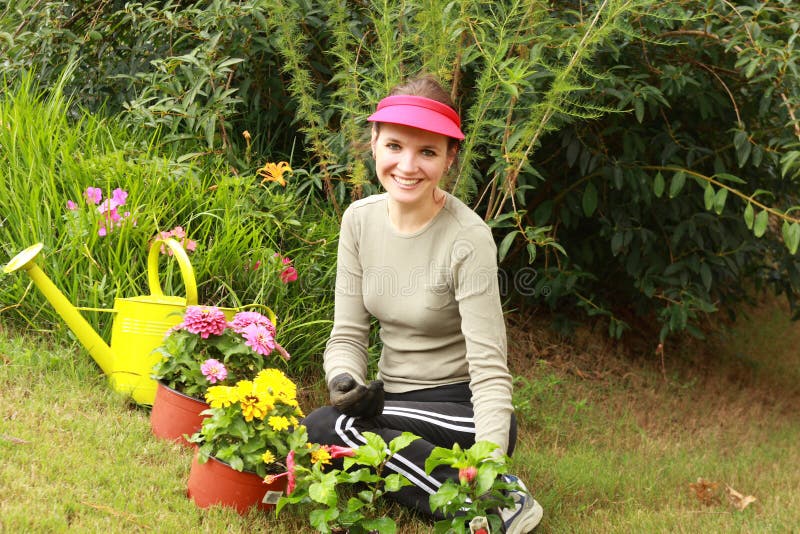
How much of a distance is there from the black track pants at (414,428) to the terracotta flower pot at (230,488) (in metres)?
0.24

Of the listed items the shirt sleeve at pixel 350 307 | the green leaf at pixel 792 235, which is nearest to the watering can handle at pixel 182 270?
the shirt sleeve at pixel 350 307

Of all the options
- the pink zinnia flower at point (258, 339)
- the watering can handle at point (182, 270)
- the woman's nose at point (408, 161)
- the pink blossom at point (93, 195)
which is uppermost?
the woman's nose at point (408, 161)

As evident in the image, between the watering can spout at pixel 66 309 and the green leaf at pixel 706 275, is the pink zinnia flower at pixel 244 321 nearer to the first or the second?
the watering can spout at pixel 66 309

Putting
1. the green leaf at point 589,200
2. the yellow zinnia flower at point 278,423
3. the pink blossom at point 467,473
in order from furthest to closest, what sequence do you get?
the green leaf at point 589,200
the yellow zinnia flower at point 278,423
the pink blossom at point 467,473

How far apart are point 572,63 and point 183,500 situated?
1.82 meters

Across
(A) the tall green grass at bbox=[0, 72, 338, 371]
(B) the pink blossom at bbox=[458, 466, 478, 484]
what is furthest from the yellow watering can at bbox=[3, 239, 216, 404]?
(B) the pink blossom at bbox=[458, 466, 478, 484]

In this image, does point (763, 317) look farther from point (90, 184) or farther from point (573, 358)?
point (90, 184)

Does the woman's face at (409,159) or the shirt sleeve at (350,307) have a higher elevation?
the woman's face at (409,159)

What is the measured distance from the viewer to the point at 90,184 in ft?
10.5

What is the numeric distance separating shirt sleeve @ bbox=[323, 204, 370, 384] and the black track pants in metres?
0.17

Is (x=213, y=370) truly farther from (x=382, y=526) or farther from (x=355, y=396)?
(x=382, y=526)

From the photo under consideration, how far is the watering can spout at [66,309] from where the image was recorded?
257cm

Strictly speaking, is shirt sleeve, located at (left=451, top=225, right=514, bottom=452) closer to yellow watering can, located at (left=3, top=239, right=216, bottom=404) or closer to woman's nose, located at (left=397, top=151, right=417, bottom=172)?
woman's nose, located at (left=397, top=151, right=417, bottom=172)

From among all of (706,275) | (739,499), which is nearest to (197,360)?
(739,499)
